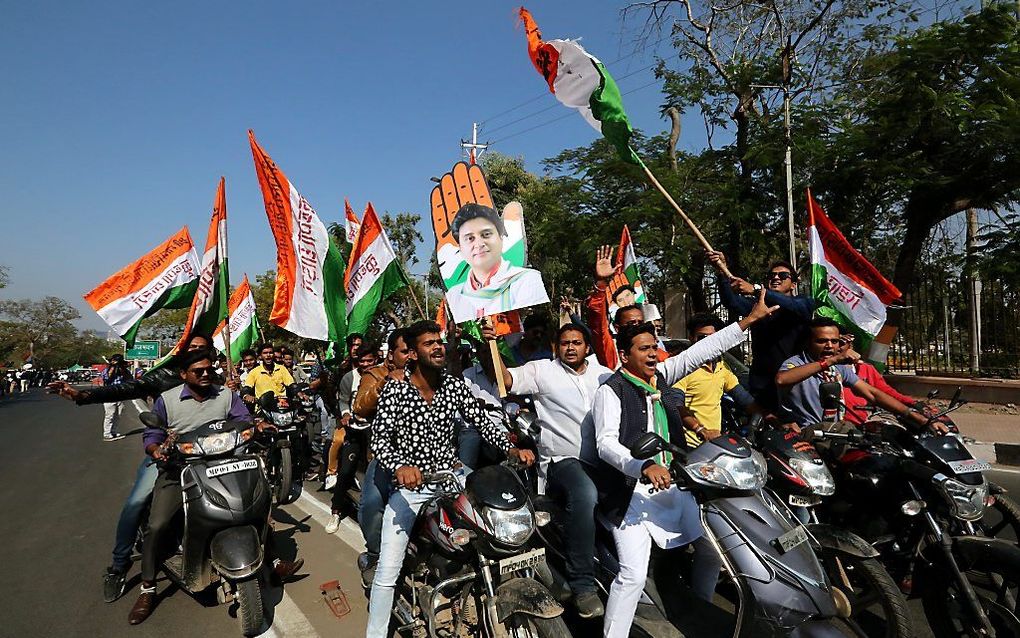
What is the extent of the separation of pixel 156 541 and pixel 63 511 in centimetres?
411

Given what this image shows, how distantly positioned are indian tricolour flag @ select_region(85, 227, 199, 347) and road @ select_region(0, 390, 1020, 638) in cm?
106

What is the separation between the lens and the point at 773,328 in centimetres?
485

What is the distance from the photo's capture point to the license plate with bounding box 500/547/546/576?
2848 mm

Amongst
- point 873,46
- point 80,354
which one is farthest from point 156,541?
point 80,354

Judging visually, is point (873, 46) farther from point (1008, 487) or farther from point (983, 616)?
point (983, 616)

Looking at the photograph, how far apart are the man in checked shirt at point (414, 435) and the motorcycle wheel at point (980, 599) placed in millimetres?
2044

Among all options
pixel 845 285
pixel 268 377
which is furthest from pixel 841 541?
pixel 268 377

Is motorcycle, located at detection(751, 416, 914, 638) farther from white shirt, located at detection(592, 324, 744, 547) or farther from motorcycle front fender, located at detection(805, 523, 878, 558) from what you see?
white shirt, located at detection(592, 324, 744, 547)

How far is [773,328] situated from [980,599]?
2.23m

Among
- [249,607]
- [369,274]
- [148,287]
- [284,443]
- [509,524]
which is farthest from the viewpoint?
[369,274]

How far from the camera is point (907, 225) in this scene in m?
12.4

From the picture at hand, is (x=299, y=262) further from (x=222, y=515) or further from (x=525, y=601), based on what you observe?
(x=525, y=601)

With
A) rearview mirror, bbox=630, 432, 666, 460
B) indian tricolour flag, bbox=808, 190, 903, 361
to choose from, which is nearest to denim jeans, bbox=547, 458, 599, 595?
rearview mirror, bbox=630, 432, 666, 460

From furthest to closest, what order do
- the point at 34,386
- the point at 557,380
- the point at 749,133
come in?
the point at 34,386 → the point at 749,133 → the point at 557,380
